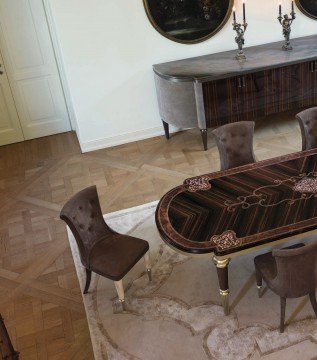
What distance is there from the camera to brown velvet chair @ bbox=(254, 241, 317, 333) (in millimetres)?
2695

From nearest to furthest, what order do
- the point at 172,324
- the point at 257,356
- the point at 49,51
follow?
1. the point at 257,356
2. the point at 172,324
3. the point at 49,51

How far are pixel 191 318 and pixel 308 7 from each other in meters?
3.68

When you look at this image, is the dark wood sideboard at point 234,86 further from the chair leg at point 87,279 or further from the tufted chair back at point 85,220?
the chair leg at point 87,279

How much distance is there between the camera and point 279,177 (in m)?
3.41

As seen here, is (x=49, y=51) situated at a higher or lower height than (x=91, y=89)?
higher

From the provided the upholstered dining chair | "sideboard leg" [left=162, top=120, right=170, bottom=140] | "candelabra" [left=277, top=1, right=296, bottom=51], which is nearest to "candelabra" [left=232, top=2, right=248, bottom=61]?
"candelabra" [left=277, top=1, right=296, bottom=51]

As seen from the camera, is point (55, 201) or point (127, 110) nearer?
point (55, 201)

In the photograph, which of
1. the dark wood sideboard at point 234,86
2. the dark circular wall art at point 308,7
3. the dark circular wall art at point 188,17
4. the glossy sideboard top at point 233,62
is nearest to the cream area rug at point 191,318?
the dark wood sideboard at point 234,86

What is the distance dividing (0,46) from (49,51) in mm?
517

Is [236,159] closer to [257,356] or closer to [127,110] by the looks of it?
[257,356]

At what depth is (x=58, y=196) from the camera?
468cm

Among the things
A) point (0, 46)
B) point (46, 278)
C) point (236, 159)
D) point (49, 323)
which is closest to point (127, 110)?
point (0, 46)

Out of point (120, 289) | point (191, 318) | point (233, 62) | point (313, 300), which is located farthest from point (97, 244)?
point (233, 62)

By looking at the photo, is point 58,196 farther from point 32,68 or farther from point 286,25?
point 286,25
